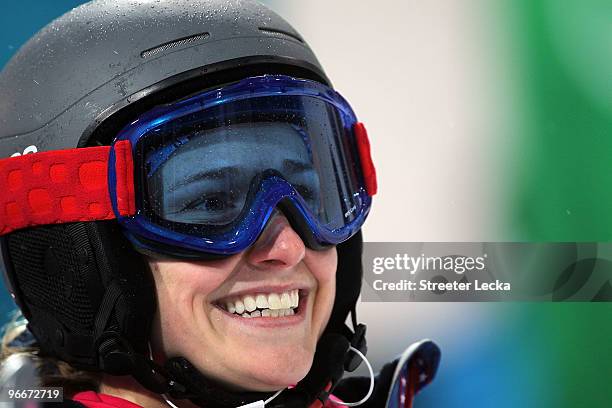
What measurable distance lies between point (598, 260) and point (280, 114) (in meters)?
1.05

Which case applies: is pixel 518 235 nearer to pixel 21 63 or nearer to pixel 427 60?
pixel 427 60

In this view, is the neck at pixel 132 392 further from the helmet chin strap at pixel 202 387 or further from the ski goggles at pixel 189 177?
the ski goggles at pixel 189 177

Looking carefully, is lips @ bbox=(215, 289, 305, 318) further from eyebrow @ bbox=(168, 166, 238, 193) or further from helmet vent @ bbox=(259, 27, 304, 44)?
helmet vent @ bbox=(259, 27, 304, 44)

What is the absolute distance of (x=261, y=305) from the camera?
1.63 m

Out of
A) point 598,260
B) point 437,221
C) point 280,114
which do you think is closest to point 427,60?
point 437,221

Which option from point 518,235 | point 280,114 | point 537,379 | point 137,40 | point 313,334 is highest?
point 137,40

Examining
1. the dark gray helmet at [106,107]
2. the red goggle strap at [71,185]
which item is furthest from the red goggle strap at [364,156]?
the red goggle strap at [71,185]

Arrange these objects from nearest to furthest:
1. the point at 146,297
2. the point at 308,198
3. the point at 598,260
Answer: the point at 146,297 → the point at 308,198 → the point at 598,260

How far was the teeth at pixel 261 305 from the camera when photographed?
1633 mm

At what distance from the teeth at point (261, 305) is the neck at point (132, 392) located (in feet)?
0.81

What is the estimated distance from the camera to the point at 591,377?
229 centimetres

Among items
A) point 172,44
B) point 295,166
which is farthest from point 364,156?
point 172,44

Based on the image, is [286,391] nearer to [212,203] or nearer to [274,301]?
[274,301]

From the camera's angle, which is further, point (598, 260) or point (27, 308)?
point (598, 260)
